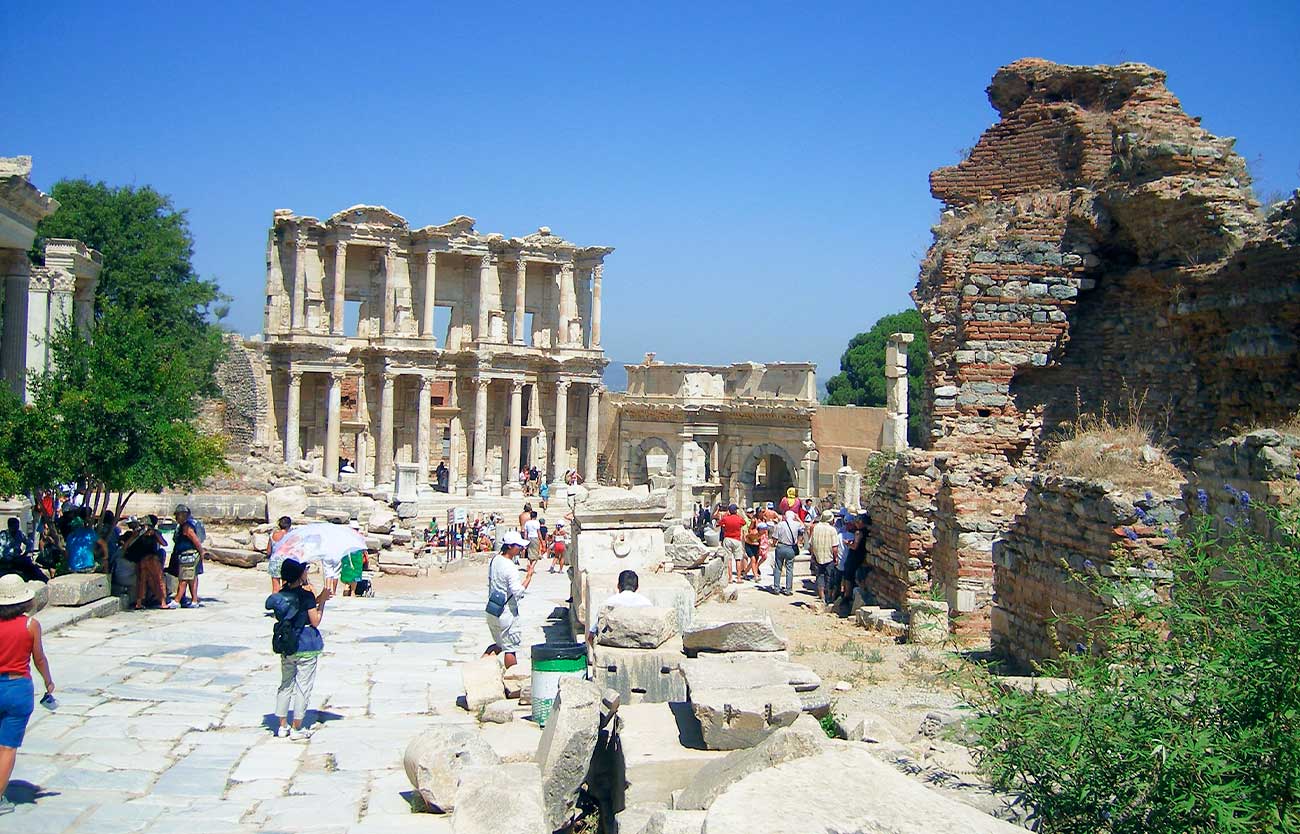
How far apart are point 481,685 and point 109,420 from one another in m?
7.13

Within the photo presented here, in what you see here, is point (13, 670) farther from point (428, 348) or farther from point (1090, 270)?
point (428, 348)

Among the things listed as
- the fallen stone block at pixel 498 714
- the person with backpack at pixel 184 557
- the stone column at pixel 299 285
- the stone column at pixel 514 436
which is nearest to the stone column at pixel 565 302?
the stone column at pixel 514 436

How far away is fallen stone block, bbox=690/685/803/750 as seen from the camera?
5.65 m

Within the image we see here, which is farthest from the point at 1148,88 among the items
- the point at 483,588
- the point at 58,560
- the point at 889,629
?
the point at 58,560

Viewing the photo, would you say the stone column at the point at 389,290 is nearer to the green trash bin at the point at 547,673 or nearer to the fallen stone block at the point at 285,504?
the fallen stone block at the point at 285,504

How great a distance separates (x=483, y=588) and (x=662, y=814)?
552 inches

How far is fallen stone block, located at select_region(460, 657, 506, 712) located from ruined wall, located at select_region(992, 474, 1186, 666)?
4.14 metres

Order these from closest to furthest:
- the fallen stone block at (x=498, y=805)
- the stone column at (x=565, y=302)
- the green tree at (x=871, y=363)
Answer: the fallen stone block at (x=498, y=805), the stone column at (x=565, y=302), the green tree at (x=871, y=363)

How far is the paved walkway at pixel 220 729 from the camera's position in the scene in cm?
588

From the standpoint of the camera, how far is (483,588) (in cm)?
1820

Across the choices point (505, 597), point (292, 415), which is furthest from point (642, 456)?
point (505, 597)

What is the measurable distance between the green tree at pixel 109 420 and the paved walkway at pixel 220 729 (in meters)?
2.00

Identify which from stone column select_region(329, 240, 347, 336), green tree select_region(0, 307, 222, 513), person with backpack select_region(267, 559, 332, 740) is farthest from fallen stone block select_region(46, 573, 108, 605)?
stone column select_region(329, 240, 347, 336)

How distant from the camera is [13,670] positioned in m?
5.80
